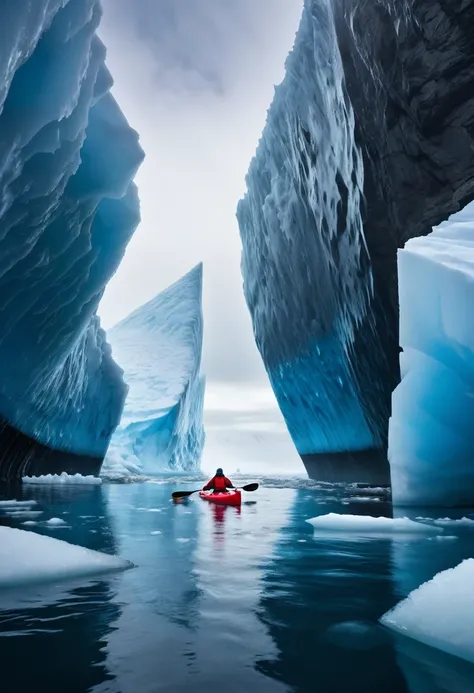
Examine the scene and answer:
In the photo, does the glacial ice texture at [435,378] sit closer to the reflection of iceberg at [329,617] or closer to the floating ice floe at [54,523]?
the reflection of iceberg at [329,617]

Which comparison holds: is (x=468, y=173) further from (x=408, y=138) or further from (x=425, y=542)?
(x=425, y=542)

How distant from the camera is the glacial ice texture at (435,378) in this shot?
7875 mm

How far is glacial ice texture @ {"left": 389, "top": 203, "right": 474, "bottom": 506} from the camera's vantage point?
7875mm

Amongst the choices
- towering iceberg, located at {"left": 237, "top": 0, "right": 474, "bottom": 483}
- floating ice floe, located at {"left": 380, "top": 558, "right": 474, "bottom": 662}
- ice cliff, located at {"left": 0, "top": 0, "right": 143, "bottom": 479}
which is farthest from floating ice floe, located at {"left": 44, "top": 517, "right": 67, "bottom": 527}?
towering iceberg, located at {"left": 237, "top": 0, "right": 474, "bottom": 483}

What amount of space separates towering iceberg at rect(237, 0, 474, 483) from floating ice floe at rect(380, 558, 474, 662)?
8.61m

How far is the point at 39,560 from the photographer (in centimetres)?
348

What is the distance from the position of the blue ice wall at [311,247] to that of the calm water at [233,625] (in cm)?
942

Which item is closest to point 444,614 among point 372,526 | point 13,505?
point 372,526

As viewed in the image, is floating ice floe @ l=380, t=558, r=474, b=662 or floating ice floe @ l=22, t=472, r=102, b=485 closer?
floating ice floe @ l=380, t=558, r=474, b=662

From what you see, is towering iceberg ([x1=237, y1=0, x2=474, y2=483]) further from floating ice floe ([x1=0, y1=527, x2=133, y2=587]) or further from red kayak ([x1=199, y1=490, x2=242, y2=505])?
floating ice floe ([x1=0, y1=527, x2=133, y2=587])

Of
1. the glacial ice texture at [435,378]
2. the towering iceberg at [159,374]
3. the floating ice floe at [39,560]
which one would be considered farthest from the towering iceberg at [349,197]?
the towering iceberg at [159,374]

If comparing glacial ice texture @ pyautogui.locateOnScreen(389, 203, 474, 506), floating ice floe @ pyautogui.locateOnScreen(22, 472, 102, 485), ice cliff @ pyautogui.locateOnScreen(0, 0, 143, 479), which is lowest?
floating ice floe @ pyautogui.locateOnScreen(22, 472, 102, 485)

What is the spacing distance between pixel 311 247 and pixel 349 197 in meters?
4.07

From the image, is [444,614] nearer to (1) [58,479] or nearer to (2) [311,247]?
(2) [311,247]
